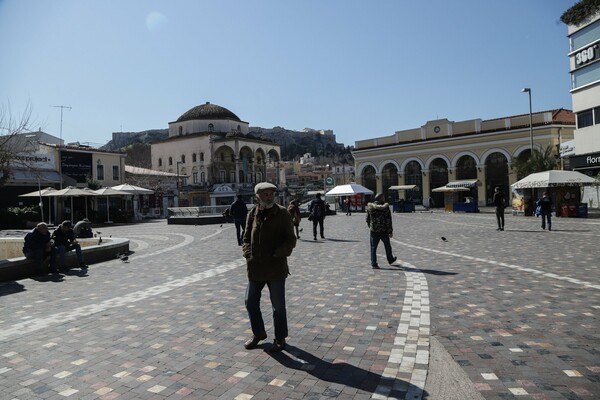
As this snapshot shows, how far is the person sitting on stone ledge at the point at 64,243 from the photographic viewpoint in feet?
33.7

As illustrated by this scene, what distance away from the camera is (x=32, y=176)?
105 ft

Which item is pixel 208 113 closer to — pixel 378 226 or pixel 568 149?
pixel 568 149

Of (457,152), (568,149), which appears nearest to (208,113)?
(457,152)

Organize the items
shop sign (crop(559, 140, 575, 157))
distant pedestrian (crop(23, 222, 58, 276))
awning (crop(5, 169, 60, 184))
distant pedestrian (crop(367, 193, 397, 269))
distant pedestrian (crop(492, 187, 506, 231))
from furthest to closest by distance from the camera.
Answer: awning (crop(5, 169, 60, 184))
shop sign (crop(559, 140, 575, 157))
distant pedestrian (crop(492, 187, 506, 231))
distant pedestrian (crop(23, 222, 58, 276))
distant pedestrian (crop(367, 193, 397, 269))

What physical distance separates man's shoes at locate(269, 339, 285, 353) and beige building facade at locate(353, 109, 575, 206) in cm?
3777

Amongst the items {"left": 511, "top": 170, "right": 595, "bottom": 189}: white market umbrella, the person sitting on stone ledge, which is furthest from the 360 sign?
the person sitting on stone ledge

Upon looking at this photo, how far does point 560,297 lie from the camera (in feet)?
20.3

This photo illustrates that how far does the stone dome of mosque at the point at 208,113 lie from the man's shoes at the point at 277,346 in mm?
69445

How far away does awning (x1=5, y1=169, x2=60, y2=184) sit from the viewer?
30.8m

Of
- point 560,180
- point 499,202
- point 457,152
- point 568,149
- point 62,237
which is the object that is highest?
point 457,152

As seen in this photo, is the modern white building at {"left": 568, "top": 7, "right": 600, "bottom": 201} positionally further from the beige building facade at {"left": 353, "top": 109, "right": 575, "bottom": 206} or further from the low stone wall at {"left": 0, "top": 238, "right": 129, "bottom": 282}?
the low stone wall at {"left": 0, "top": 238, "right": 129, "bottom": 282}

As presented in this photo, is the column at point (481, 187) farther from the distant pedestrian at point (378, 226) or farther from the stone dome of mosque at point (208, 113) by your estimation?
the stone dome of mosque at point (208, 113)

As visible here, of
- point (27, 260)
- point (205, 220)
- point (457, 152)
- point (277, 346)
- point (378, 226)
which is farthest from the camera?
point (457, 152)

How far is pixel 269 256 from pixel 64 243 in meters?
7.97
